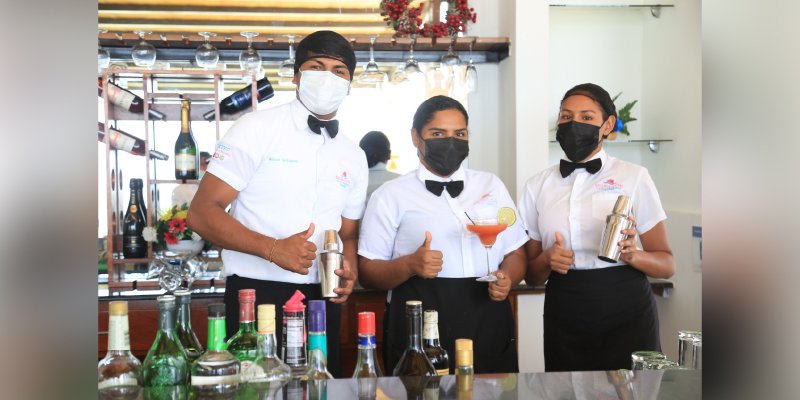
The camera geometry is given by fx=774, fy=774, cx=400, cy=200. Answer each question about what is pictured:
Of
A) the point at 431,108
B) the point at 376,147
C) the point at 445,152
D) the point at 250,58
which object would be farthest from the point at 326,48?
the point at 376,147

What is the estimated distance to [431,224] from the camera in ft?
8.55

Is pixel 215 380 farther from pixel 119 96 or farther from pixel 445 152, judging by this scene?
pixel 119 96

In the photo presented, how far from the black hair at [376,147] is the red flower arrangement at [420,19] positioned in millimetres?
734

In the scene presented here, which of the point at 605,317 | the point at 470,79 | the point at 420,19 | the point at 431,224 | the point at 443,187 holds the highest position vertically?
the point at 420,19

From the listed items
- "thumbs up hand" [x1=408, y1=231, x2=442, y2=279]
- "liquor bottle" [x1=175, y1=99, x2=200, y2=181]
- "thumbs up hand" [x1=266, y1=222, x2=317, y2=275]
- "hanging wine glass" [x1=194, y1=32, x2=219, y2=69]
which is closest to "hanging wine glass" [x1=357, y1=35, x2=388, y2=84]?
"hanging wine glass" [x1=194, y1=32, x2=219, y2=69]

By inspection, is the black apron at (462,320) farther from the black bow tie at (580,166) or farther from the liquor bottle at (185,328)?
the liquor bottle at (185,328)

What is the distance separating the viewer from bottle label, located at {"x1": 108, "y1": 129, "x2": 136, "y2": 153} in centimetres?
418

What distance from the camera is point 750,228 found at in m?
0.31

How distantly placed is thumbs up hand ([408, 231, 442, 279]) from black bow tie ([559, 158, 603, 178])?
2.20ft

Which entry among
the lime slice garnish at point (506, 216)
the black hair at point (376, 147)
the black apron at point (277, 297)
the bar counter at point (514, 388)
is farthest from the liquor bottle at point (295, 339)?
the black hair at point (376, 147)

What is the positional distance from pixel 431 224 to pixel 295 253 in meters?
0.59

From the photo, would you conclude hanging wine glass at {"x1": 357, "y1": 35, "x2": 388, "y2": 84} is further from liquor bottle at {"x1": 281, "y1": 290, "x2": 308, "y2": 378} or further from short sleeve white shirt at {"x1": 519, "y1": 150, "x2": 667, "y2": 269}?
liquor bottle at {"x1": 281, "y1": 290, "x2": 308, "y2": 378}

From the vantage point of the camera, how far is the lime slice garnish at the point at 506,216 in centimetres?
251

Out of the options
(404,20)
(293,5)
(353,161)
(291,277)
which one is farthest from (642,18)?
(291,277)
